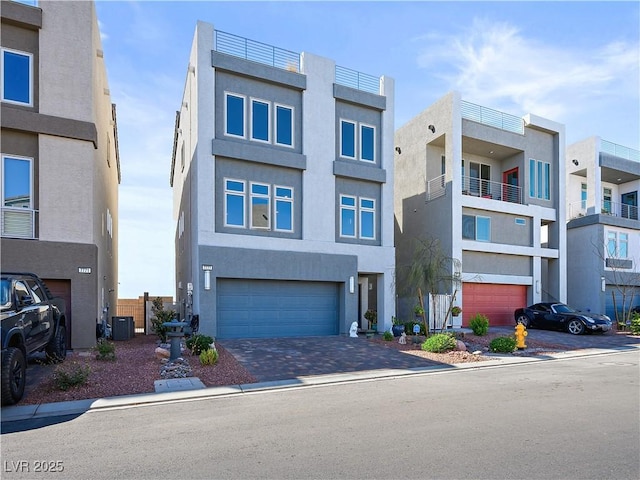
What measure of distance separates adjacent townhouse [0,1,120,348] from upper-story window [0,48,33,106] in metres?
0.02

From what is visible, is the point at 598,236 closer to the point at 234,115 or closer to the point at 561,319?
the point at 561,319

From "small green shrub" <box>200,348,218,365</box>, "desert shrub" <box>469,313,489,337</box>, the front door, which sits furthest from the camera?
the front door

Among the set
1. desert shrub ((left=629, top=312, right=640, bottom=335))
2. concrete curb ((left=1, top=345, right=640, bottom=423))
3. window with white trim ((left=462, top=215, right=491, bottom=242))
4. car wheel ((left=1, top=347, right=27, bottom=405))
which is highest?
window with white trim ((left=462, top=215, right=491, bottom=242))

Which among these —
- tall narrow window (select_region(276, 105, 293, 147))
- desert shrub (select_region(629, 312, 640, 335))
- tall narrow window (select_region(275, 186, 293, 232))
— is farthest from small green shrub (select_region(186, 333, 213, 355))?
desert shrub (select_region(629, 312, 640, 335))

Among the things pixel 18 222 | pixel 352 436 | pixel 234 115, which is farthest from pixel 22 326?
pixel 234 115

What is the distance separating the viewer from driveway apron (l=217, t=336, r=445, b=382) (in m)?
10.8

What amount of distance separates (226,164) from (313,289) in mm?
5794

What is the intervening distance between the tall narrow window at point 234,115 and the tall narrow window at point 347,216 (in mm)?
4861

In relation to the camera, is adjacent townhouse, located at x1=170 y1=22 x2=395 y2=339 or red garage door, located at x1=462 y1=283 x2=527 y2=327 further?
red garage door, located at x1=462 y1=283 x2=527 y2=327

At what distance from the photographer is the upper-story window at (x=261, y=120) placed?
16438 millimetres

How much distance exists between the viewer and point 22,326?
793 centimetres

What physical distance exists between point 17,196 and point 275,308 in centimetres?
887

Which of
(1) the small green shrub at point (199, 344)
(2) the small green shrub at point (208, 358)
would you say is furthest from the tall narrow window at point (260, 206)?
(2) the small green shrub at point (208, 358)

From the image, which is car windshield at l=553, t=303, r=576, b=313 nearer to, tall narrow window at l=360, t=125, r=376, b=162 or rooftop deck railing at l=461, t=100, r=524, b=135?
rooftop deck railing at l=461, t=100, r=524, b=135
